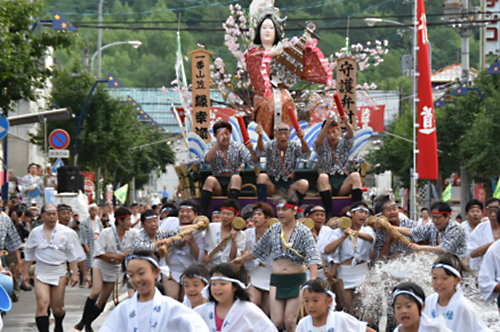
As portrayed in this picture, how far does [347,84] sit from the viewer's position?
16.3 m

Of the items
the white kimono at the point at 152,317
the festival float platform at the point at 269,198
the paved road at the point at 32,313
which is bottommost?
the paved road at the point at 32,313

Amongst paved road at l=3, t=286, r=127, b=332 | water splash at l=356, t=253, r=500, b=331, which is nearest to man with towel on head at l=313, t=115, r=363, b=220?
water splash at l=356, t=253, r=500, b=331

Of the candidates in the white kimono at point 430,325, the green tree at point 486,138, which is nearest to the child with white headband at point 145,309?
the white kimono at point 430,325

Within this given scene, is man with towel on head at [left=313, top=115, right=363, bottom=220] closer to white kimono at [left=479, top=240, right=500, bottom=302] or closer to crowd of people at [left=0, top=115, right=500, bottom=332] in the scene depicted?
crowd of people at [left=0, top=115, right=500, bottom=332]

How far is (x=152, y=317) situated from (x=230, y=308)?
0.75m

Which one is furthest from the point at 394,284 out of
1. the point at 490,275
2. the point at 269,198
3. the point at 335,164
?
the point at 269,198

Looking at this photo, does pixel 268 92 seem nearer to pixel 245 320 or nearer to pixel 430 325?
pixel 245 320

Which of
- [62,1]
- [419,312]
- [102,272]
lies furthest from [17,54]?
[62,1]

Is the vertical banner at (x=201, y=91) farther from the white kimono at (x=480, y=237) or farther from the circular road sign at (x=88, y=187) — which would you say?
the circular road sign at (x=88, y=187)

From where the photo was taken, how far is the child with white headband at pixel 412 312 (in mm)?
5891

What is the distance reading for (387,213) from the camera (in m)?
10.1

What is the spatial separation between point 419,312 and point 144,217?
15.1 feet

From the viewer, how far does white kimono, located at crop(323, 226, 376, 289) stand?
10.2 metres

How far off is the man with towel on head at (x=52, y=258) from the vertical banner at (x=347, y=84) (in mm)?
7207
